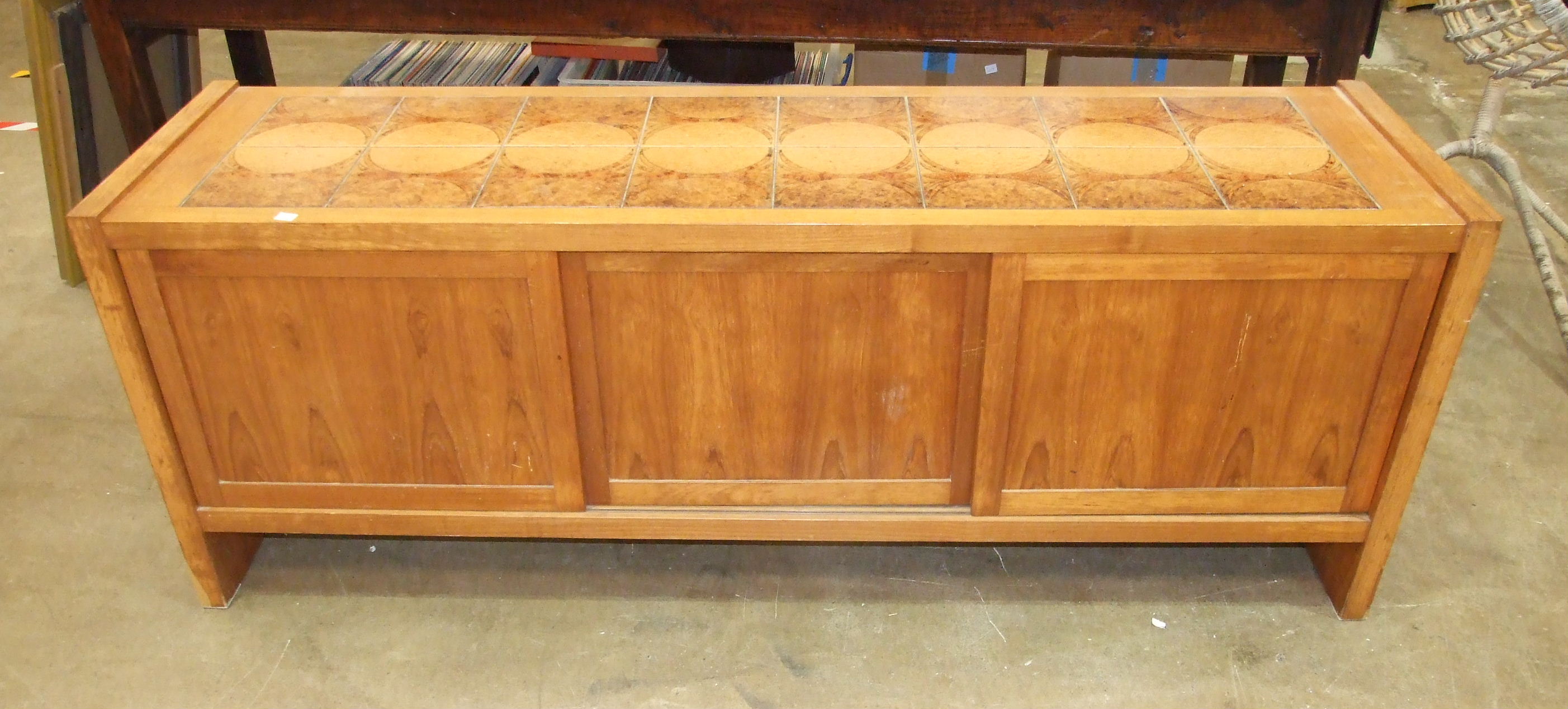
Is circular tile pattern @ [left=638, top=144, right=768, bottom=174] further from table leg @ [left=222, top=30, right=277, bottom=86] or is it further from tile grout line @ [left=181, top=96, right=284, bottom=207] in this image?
table leg @ [left=222, top=30, right=277, bottom=86]

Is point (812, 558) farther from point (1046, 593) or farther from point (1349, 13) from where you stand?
point (1349, 13)

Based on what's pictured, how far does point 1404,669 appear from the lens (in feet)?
5.37

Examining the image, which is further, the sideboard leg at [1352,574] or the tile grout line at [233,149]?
the sideboard leg at [1352,574]

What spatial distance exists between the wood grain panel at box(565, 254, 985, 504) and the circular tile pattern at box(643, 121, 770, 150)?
25 centimetres

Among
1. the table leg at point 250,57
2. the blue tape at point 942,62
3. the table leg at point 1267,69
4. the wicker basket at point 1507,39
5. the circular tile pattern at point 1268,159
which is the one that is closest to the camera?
the circular tile pattern at point 1268,159

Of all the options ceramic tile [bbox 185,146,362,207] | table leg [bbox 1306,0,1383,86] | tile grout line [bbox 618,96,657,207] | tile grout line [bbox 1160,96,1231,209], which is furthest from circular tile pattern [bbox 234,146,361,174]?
table leg [bbox 1306,0,1383,86]

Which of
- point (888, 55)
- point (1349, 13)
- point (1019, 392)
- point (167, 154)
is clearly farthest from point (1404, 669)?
point (167, 154)

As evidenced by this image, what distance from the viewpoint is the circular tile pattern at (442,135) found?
162 cm

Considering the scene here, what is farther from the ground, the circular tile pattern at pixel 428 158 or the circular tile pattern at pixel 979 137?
the circular tile pattern at pixel 979 137

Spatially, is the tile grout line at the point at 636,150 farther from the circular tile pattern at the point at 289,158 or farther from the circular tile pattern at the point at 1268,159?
the circular tile pattern at the point at 1268,159

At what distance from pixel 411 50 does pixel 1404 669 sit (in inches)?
97.4

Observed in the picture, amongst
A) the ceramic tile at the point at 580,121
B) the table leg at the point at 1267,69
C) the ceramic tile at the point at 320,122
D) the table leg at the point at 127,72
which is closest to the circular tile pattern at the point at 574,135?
the ceramic tile at the point at 580,121

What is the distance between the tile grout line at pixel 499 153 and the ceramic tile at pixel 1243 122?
0.94m

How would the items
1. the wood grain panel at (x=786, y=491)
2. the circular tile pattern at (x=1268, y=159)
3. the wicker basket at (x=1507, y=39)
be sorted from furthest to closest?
1. the wicker basket at (x=1507, y=39)
2. the wood grain panel at (x=786, y=491)
3. the circular tile pattern at (x=1268, y=159)
